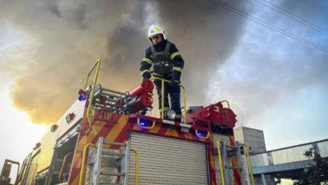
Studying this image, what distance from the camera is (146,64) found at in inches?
231

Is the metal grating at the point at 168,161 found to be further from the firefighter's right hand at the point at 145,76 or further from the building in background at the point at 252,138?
the building in background at the point at 252,138

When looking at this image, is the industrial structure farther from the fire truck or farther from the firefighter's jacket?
the firefighter's jacket

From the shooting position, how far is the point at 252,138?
1242 inches

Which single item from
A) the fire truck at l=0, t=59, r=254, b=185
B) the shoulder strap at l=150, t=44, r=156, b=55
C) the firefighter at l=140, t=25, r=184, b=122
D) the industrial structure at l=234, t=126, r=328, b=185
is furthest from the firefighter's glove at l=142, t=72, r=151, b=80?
the industrial structure at l=234, t=126, r=328, b=185

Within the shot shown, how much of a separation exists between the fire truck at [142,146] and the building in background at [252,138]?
90.5 feet

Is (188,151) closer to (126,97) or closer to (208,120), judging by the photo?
(208,120)

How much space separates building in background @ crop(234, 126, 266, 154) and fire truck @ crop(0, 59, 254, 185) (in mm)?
27581

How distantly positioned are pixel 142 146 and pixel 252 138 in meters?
30.9

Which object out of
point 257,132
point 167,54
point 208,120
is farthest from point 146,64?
point 257,132

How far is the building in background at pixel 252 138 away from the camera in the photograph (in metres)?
30.7

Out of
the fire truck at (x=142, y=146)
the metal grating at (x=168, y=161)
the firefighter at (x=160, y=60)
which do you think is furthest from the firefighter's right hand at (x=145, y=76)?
the metal grating at (x=168, y=161)

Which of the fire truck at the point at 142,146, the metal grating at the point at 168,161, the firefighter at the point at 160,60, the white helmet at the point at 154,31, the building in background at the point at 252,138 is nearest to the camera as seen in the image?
the fire truck at the point at 142,146

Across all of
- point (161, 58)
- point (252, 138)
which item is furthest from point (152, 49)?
point (252, 138)

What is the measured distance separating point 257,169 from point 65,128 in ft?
73.4
